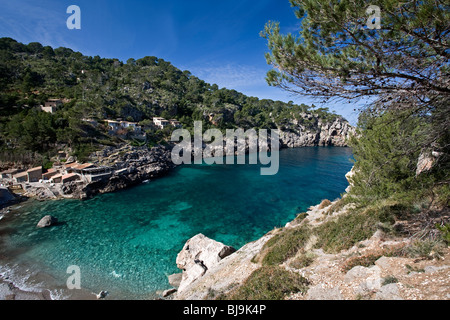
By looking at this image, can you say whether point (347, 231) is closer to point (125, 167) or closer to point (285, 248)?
point (285, 248)

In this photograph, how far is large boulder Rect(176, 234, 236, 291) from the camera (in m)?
11.7

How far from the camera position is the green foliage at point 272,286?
6004 mm

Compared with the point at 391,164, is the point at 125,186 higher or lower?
lower

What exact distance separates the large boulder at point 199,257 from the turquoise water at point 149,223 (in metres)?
1.34

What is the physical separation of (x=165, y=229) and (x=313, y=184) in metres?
26.5

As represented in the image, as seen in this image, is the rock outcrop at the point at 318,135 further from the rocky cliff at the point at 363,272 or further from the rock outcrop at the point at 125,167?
the rocky cliff at the point at 363,272

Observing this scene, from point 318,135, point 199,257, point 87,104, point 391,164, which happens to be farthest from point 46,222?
point 318,135

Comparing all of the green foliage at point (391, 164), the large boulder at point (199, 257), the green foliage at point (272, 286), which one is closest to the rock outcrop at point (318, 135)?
the large boulder at point (199, 257)

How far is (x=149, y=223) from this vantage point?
69.8 feet

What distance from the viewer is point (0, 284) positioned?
39.9ft

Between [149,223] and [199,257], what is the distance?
34.3ft

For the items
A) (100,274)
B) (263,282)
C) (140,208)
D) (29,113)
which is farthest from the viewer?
(29,113)
